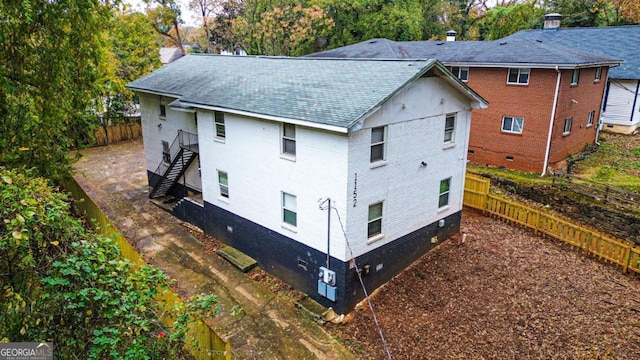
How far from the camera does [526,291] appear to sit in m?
14.8

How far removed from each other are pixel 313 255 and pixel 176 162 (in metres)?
10.3

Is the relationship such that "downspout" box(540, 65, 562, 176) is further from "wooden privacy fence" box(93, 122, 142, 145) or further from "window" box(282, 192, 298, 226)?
"wooden privacy fence" box(93, 122, 142, 145)

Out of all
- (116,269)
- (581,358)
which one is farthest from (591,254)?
(116,269)

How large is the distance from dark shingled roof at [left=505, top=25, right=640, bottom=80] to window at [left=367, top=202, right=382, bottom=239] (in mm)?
24928

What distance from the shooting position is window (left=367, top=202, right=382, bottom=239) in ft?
46.0

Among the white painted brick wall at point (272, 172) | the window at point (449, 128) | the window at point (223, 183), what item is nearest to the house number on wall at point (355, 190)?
the white painted brick wall at point (272, 172)

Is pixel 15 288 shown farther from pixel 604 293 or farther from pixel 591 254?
pixel 591 254

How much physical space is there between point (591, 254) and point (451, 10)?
167 feet

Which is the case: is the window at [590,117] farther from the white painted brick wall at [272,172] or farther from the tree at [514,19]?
the white painted brick wall at [272,172]

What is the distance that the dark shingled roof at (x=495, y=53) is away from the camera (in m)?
23.4

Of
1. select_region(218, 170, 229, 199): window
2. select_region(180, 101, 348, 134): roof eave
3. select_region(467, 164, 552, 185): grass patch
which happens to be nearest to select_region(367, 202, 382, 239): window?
select_region(180, 101, 348, 134): roof eave

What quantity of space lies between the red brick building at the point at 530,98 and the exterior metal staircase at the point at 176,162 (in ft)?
58.0

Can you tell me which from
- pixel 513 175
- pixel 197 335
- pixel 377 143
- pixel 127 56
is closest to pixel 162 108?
pixel 377 143

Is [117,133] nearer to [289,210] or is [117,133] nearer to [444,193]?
[289,210]
